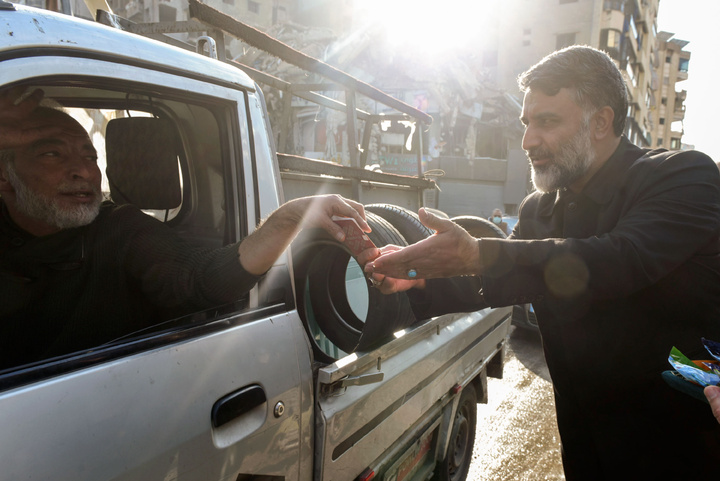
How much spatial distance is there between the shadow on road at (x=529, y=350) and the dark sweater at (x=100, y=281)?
4499mm

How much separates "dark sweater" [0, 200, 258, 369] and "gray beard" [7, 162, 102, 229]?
52 mm

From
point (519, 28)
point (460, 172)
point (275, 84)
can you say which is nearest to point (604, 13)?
point (519, 28)

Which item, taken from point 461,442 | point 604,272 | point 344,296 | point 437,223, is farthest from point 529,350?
point 437,223

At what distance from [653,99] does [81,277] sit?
63571 millimetres

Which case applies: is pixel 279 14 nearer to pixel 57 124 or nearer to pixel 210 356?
pixel 57 124

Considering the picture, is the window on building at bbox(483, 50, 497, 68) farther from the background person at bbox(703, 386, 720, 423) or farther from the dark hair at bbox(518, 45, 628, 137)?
the background person at bbox(703, 386, 720, 423)

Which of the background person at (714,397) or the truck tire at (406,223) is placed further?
the truck tire at (406,223)

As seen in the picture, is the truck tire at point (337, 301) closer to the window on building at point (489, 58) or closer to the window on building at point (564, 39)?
the window on building at point (564, 39)

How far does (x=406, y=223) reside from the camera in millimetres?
2443

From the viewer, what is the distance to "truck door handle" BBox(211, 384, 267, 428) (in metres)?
1.21

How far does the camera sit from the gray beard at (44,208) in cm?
152

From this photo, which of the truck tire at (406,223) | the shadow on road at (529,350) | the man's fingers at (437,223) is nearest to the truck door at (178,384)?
the man's fingers at (437,223)

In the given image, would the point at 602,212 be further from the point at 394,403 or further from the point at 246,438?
the point at 246,438

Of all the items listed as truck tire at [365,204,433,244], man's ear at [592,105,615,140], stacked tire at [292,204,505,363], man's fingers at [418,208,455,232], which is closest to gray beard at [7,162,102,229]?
stacked tire at [292,204,505,363]
